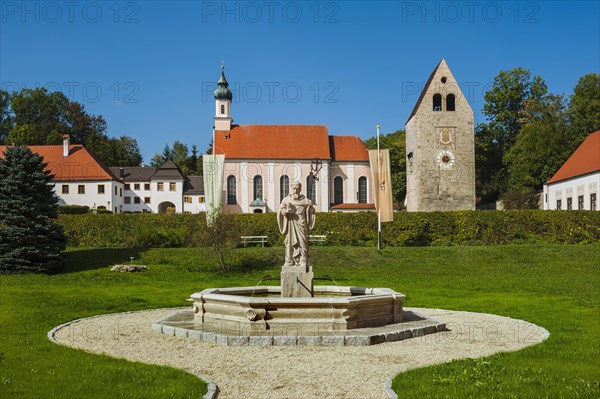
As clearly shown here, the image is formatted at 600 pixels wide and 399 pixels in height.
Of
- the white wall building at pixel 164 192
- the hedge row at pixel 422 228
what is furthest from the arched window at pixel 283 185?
the hedge row at pixel 422 228

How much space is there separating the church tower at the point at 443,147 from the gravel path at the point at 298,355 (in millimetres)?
36538

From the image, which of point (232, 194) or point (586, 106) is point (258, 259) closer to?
point (232, 194)

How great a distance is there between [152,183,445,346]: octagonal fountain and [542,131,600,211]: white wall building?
36249 millimetres

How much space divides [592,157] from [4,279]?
41.4 metres

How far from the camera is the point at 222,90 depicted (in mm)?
66562

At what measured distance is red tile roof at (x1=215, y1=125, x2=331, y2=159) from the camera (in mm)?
57969

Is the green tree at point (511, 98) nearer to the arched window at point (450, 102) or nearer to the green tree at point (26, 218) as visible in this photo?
the arched window at point (450, 102)

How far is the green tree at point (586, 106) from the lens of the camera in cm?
5688

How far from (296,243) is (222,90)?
56522 mm

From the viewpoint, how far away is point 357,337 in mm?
9945

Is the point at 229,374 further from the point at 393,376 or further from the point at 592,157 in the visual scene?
the point at 592,157

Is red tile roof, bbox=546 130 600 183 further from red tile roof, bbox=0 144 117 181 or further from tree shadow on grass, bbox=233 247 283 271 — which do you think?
red tile roof, bbox=0 144 117 181

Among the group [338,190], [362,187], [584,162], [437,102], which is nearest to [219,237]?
[437,102]

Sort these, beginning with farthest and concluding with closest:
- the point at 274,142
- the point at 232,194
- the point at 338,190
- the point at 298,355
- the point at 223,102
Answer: the point at 223,102 → the point at 274,142 → the point at 338,190 → the point at 232,194 → the point at 298,355
